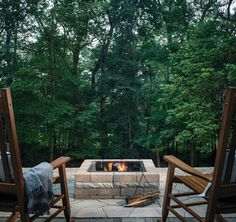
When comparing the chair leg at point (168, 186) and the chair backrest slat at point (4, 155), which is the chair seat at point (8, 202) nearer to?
the chair backrest slat at point (4, 155)

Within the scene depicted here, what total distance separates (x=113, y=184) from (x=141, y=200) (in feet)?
1.38

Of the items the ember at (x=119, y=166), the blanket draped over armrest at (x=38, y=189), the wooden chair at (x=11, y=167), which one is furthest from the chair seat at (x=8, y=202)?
the ember at (x=119, y=166)

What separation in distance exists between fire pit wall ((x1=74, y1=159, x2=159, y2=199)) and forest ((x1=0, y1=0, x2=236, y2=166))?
139 inches

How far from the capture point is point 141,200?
311 cm

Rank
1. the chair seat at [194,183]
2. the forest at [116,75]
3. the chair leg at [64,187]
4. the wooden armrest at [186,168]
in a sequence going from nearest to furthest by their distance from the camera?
the wooden armrest at [186,168] < the chair seat at [194,183] < the chair leg at [64,187] < the forest at [116,75]

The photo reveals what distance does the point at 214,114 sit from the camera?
680cm

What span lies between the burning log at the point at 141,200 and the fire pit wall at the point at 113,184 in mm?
191

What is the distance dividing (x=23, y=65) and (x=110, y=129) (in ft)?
10.0

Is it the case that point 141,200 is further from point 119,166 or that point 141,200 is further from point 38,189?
point 38,189

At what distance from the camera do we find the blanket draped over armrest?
1.73m

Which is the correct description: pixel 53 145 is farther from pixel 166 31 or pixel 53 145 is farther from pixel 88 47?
pixel 166 31

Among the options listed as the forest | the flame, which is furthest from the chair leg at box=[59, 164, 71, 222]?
the forest

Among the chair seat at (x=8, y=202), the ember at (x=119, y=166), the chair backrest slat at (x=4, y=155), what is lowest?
the ember at (x=119, y=166)

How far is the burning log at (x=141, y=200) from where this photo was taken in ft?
10.0
